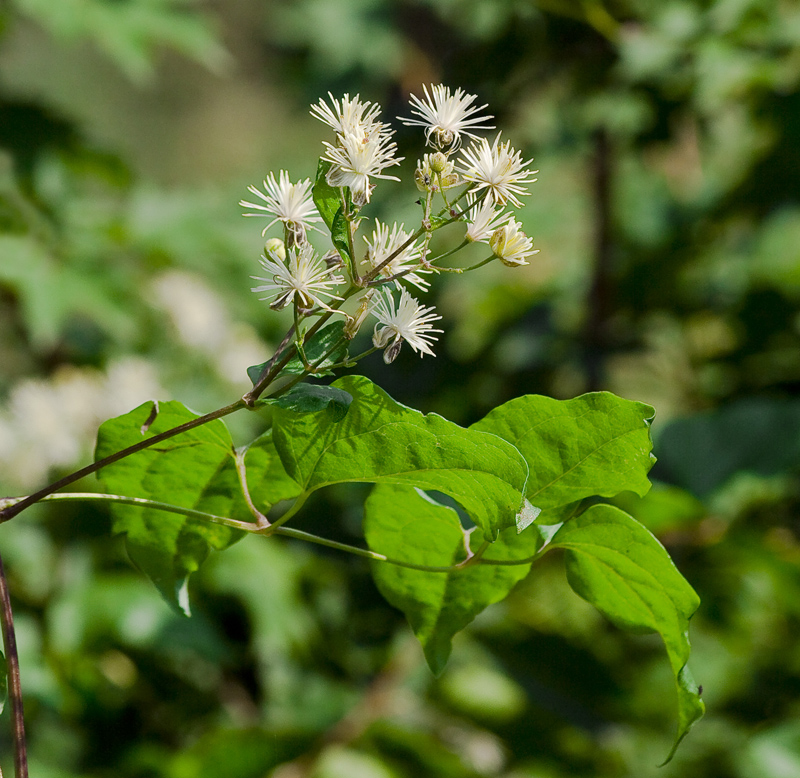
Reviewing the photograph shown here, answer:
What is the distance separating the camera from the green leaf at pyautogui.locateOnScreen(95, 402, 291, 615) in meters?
0.30

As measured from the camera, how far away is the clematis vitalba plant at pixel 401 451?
0.26 metres

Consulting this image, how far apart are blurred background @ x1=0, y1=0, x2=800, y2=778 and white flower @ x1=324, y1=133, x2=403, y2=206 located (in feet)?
1.53

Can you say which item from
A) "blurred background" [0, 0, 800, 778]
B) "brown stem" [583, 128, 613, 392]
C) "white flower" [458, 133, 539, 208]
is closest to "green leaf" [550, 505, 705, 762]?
"white flower" [458, 133, 539, 208]

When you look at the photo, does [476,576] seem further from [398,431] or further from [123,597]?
[123,597]

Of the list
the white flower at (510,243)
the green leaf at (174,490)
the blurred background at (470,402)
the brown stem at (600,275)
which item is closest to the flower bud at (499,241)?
the white flower at (510,243)

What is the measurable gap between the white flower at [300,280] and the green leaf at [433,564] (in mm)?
80

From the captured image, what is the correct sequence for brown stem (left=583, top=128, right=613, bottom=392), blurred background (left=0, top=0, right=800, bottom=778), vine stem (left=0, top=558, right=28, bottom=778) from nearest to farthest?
vine stem (left=0, top=558, right=28, bottom=778), blurred background (left=0, top=0, right=800, bottom=778), brown stem (left=583, top=128, right=613, bottom=392)

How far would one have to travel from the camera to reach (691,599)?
28 centimetres

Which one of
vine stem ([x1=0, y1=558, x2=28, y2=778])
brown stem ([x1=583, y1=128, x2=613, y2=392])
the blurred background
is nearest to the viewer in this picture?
vine stem ([x1=0, y1=558, x2=28, y2=778])

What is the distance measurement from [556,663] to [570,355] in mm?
327

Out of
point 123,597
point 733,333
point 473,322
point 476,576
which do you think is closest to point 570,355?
point 733,333

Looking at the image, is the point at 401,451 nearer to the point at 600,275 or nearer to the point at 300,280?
the point at 300,280

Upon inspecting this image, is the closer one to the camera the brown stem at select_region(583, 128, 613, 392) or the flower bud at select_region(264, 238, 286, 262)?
the flower bud at select_region(264, 238, 286, 262)

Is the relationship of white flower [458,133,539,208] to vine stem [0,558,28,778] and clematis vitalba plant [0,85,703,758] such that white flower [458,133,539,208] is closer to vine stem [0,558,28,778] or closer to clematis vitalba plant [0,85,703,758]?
clematis vitalba plant [0,85,703,758]
